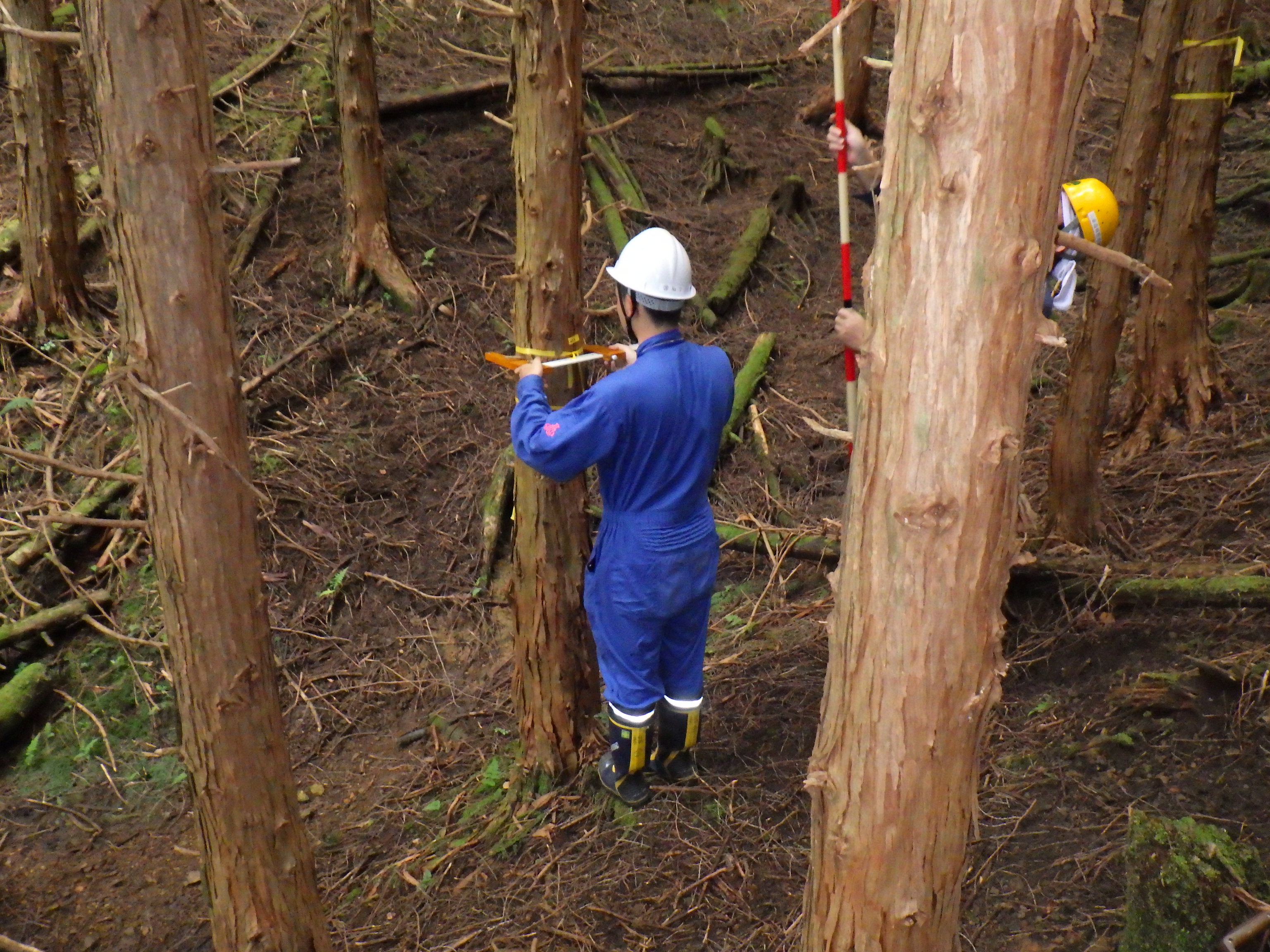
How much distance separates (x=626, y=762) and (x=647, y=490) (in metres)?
1.19

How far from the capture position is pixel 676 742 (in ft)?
14.2

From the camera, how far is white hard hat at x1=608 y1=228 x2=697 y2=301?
12.3 ft

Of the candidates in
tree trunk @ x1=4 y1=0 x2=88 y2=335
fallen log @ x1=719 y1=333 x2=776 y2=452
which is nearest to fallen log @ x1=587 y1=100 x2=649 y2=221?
fallen log @ x1=719 y1=333 x2=776 y2=452

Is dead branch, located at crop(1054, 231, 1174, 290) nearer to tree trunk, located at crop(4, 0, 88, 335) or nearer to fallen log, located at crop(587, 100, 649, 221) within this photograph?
fallen log, located at crop(587, 100, 649, 221)

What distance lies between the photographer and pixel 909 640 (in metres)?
2.12

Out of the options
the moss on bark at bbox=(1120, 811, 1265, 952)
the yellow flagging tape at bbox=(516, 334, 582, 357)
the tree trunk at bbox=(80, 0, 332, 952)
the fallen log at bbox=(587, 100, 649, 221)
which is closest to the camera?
the tree trunk at bbox=(80, 0, 332, 952)

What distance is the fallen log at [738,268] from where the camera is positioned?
791 centimetres

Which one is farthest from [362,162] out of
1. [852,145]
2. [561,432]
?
[852,145]

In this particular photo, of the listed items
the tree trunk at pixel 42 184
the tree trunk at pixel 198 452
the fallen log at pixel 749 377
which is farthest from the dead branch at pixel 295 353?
the tree trunk at pixel 198 452

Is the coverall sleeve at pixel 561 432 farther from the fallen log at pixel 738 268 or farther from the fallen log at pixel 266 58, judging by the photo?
the fallen log at pixel 266 58

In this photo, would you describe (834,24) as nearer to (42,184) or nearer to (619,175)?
(42,184)

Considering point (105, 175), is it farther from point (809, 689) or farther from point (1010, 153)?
point (809, 689)

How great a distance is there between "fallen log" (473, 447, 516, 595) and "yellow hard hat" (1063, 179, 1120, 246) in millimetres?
3460

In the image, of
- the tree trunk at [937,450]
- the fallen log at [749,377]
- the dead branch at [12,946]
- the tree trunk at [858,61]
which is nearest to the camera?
the tree trunk at [937,450]
